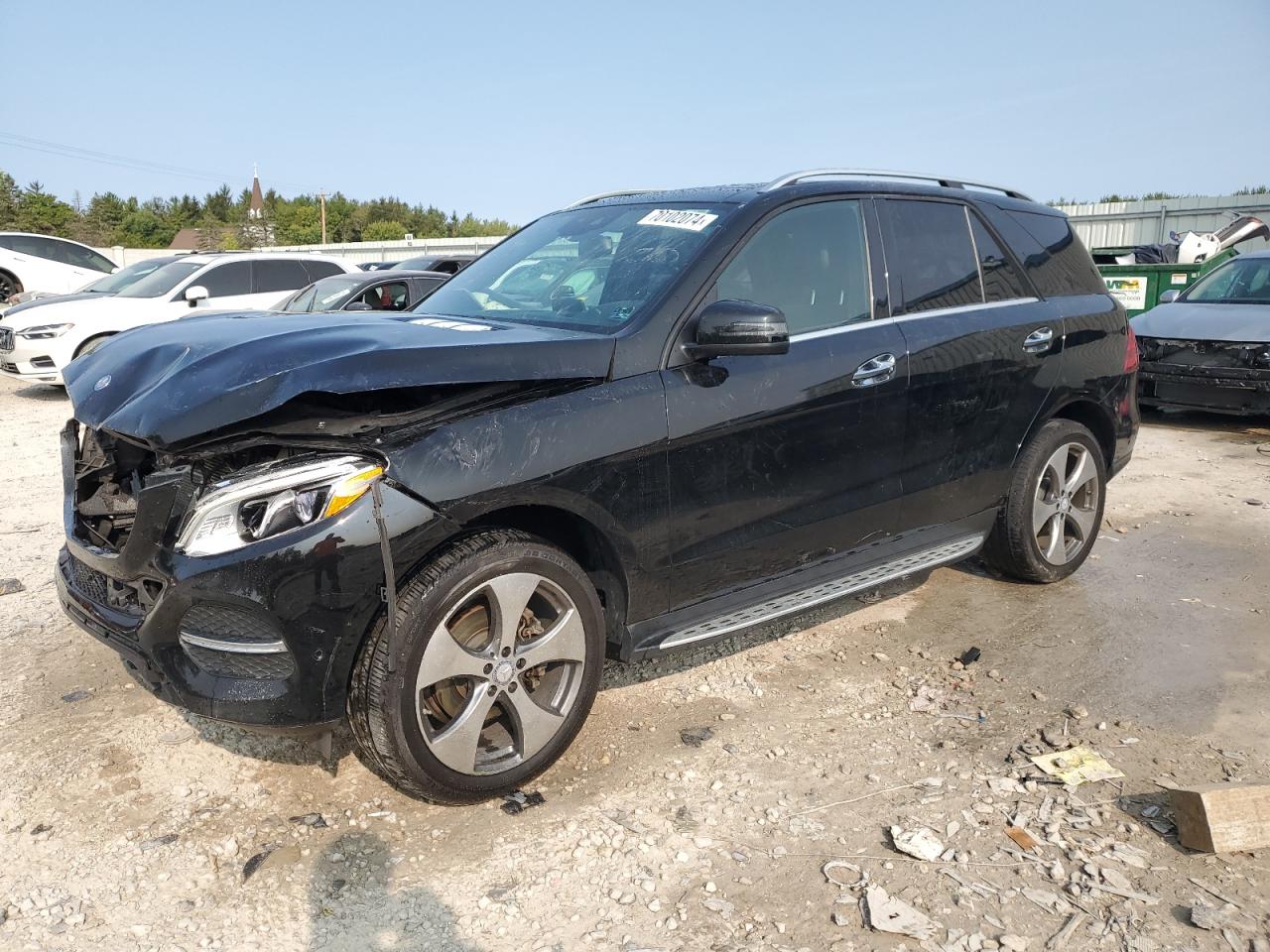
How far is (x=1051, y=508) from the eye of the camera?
4.80 metres

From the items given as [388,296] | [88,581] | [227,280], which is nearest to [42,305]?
[227,280]

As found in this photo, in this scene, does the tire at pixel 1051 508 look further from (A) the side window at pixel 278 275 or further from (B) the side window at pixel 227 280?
(A) the side window at pixel 278 275

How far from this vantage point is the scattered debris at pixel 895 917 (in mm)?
2396

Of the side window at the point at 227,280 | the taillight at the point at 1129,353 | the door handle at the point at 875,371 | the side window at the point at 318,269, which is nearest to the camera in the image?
the door handle at the point at 875,371

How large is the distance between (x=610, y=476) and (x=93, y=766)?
1957mm

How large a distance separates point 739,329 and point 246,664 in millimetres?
1776

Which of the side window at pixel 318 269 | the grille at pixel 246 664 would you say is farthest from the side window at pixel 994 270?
the side window at pixel 318 269

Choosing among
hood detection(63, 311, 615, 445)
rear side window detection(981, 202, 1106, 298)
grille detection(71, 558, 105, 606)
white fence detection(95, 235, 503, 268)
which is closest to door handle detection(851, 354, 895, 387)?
hood detection(63, 311, 615, 445)

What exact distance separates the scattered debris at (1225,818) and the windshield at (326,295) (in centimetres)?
906

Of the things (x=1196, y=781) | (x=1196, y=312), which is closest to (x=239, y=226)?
(x=1196, y=312)

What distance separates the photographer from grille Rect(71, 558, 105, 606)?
118 inches

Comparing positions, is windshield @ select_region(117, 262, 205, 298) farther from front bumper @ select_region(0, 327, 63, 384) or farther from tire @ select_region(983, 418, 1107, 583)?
tire @ select_region(983, 418, 1107, 583)

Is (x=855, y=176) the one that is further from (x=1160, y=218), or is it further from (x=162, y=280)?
(x=1160, y=218)

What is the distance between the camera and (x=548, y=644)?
2.97 metres
